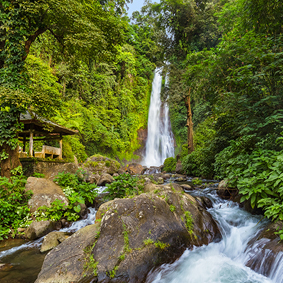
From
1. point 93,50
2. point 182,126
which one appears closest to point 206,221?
point 93,50

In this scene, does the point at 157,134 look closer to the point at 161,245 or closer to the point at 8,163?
the point at 8,163

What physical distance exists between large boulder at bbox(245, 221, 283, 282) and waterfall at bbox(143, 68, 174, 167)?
20.5 meters

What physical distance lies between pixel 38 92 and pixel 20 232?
4358 mm

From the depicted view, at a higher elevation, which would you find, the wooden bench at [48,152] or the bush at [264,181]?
the wooden bench at [48,152]

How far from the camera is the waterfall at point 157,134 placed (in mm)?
24922

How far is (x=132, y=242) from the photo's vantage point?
3209 millimetres

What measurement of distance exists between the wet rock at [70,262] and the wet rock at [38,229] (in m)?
2.05

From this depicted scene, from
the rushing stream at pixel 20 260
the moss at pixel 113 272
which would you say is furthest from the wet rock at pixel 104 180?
the moss at pixel 113 272

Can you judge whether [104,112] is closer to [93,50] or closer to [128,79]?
[128,79]

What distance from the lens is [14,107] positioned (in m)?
5.73

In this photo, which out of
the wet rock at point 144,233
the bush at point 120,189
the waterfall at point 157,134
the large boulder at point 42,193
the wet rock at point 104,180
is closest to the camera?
the wet rock at point 144,233

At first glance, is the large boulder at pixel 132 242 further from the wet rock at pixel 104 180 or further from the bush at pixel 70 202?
the wet rock at pixel 104 180

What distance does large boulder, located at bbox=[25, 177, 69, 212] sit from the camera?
19.0 feet

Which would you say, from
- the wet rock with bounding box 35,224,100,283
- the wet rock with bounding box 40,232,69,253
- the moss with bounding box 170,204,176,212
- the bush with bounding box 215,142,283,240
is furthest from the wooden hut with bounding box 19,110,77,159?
the bush with bounding box 215,142,283,240
